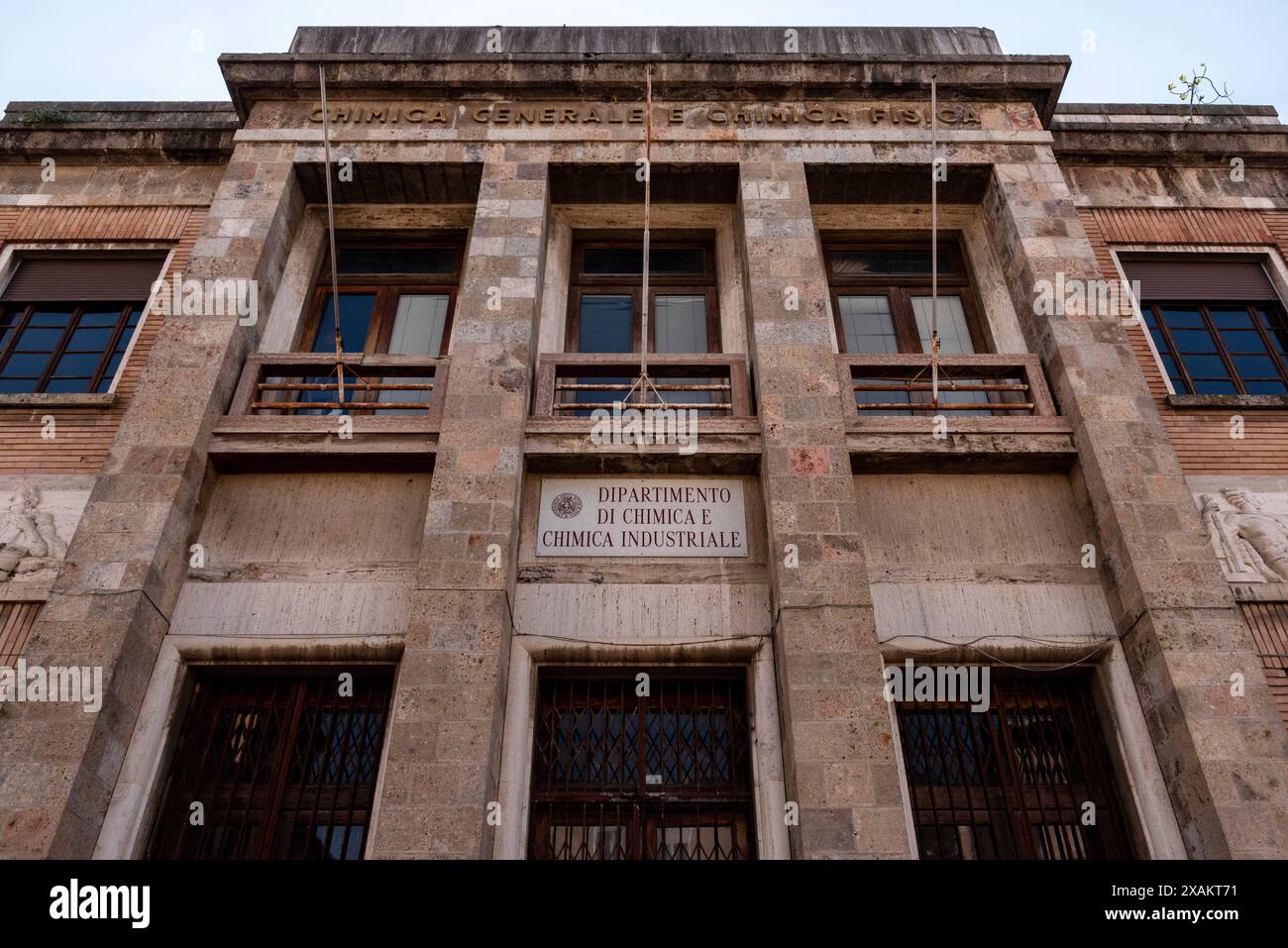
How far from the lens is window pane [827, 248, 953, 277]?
11164 millimetres

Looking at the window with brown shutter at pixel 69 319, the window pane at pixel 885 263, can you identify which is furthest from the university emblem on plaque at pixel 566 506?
the window with brown shutter at pixel 69 319

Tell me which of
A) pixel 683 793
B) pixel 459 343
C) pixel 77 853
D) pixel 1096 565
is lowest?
pixel 77 853

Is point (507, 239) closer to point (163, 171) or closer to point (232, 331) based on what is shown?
point (232, 331)

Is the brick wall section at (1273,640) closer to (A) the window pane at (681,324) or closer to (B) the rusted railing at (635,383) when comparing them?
(B) the rusted railing at (635,383)

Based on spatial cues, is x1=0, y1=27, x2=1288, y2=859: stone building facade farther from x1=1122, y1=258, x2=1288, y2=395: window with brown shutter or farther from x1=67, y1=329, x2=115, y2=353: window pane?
x1=67, y1=329, x2=115, y2=353: window pane

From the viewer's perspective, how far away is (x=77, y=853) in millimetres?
6457

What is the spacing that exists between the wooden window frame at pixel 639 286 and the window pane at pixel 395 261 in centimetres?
164

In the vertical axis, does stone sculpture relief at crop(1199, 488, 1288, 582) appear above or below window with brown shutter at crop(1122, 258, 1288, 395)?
below

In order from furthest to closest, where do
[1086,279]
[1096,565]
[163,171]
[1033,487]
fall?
1. [163,171]
2. [1086,279]
3. [1033,487]
4. [1096,565]

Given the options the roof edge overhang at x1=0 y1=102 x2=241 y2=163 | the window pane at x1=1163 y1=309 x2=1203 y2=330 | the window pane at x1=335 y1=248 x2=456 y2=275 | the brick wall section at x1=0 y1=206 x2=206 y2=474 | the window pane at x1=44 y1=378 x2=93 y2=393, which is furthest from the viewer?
the roof edge overhang at x1=0 y1=102 x2=241 y2=163

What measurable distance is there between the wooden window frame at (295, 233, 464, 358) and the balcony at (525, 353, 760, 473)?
170 centimetres

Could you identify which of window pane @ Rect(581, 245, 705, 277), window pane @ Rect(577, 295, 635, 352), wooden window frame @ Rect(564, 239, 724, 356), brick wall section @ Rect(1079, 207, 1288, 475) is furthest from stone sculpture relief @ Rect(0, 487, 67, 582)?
brick wall section @ Rect(1079, 207, 1288, 475)

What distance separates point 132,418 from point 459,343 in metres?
3.19
